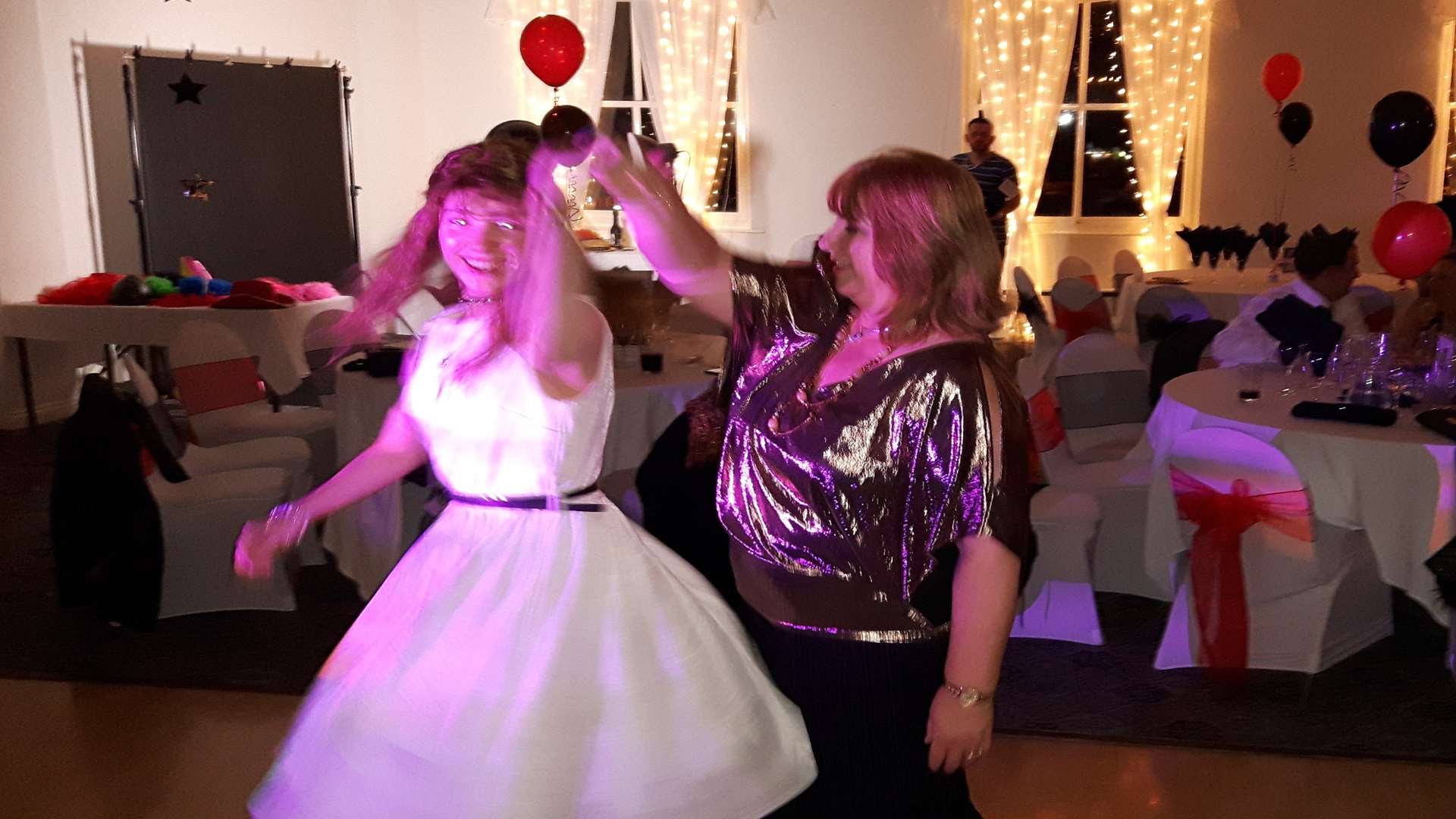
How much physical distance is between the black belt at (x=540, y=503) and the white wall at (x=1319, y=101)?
346 inches

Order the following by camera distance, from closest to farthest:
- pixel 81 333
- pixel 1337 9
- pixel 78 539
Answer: pixel 78 539 < pixel 81 333 < pixel 1337 9

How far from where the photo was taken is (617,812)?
5.03ft

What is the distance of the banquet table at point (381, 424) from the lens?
158 inches

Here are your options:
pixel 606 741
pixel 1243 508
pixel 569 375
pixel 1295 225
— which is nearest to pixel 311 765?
pixel 606 741

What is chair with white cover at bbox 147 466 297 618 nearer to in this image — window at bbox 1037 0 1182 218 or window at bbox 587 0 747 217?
window at bbox 587 0 747 217


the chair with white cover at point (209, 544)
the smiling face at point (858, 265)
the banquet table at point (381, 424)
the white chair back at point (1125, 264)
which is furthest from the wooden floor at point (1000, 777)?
the white chair back at point (1125, 264)

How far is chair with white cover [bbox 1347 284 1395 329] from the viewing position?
221 inches

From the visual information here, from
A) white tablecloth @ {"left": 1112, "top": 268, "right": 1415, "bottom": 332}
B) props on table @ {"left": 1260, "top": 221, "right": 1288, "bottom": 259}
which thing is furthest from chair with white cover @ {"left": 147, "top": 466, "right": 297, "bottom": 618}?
props on table @ {"left": 1260, "top": 221, "right": 1288, "bottom": 259}

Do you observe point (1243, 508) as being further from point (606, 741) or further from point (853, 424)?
point (606, 741)

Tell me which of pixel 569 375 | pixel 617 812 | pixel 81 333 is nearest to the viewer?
pixel 617 812

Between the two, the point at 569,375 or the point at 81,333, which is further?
the point at 81,333

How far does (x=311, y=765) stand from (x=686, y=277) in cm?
87

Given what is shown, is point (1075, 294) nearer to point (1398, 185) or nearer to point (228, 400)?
point (1398, 185)

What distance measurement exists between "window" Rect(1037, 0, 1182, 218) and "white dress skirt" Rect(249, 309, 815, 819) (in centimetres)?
897
